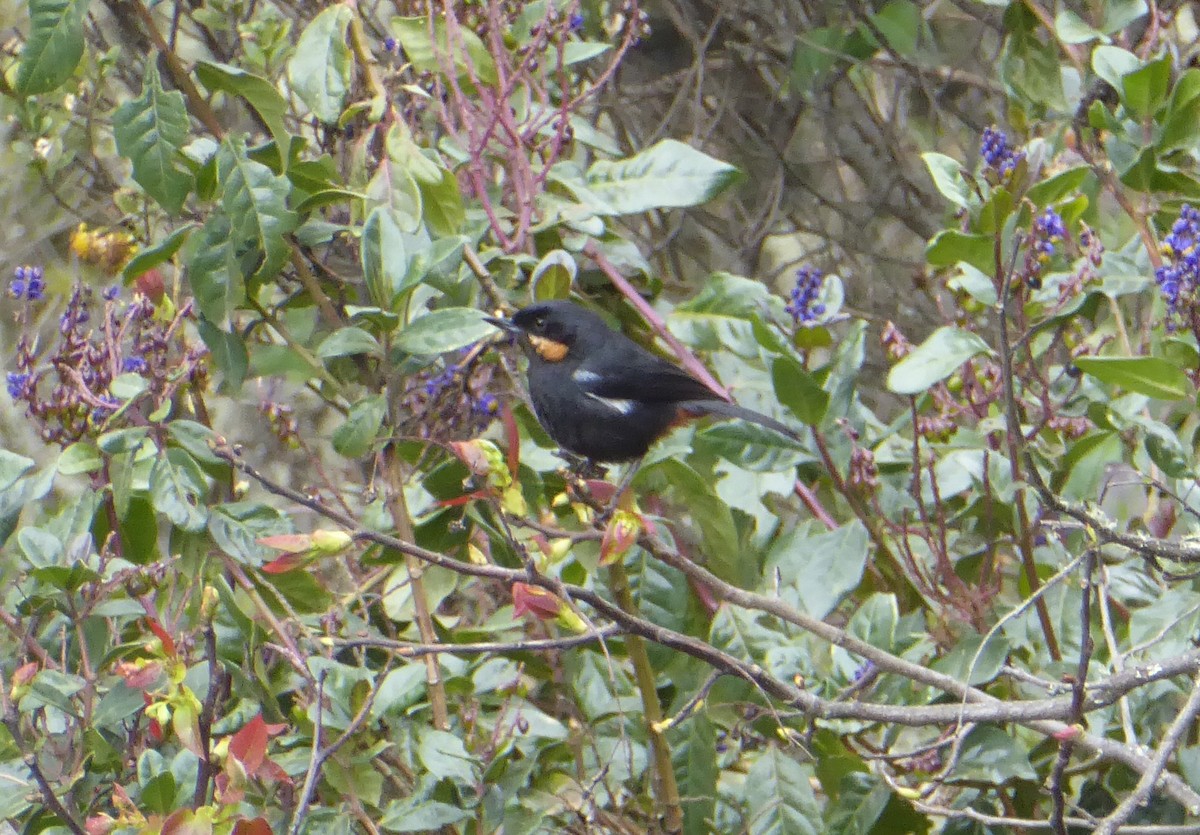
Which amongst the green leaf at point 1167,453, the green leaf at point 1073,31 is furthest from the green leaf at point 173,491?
the green leaf at point 1073,31

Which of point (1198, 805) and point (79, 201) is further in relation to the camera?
point (79, 201)

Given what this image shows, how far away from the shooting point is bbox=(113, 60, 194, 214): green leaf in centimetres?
217

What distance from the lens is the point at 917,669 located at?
5.84 feet

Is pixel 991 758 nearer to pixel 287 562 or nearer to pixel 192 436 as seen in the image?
pixel 287 562

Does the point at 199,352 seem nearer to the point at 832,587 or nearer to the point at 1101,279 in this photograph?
the point at 832,587

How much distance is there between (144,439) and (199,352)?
19cm

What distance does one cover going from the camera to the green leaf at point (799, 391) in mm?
2160

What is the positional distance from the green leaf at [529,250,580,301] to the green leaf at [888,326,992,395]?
534mm

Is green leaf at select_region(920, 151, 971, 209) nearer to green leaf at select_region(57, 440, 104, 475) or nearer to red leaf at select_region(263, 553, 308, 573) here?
red leaf at select_region(263, 553, 308, 573)

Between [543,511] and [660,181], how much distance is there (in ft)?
2.03

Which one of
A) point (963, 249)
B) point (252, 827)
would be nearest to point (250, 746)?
point (252, 827)

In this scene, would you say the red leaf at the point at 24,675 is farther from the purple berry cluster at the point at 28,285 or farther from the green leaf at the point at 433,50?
the green leaf at the point at 433,50

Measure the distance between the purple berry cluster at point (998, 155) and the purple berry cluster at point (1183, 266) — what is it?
0.25 m

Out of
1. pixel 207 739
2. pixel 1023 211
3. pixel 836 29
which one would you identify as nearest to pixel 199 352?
pixel 207 739
